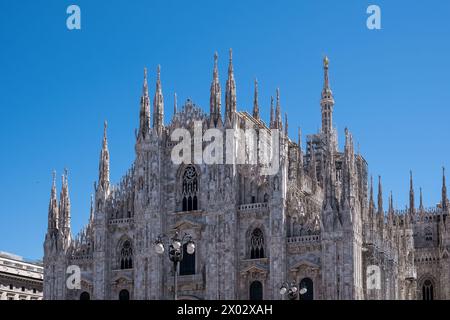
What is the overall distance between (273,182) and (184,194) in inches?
311

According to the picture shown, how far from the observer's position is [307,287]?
58.8 metres

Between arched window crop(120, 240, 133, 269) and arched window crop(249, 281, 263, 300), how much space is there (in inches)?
403

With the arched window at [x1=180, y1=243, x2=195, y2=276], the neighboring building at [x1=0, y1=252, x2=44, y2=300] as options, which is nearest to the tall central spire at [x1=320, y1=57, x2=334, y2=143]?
the arched window at [x1=180, y1=243, x2=195, y2=276]

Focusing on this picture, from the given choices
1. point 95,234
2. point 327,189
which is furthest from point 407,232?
point 95,234

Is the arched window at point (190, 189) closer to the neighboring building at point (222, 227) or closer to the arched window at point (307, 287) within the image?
the neighboring building at point (222, 227)

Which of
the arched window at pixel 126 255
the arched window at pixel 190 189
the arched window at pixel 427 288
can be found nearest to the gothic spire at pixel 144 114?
the arched window at pixel 190 189

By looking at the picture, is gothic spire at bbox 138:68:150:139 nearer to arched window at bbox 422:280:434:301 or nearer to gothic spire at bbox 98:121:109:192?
gothic spire at bbox 98:121:109:192

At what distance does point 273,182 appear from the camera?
5988 cm

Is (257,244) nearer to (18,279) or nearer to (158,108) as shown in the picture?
(158,108)

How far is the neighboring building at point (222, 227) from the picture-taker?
193ft

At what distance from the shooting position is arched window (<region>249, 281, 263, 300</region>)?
6044 cm

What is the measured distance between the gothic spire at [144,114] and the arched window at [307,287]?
1690 cm
